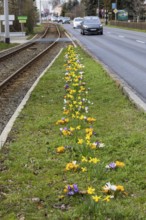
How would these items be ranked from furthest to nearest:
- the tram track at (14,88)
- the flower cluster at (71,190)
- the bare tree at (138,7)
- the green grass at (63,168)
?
1. the bare tree at (138,7)
2. the tram track at (14,88)
3. the flower cluster at (71,190)
4. the green grass at (63,168)

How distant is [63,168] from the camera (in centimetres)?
490

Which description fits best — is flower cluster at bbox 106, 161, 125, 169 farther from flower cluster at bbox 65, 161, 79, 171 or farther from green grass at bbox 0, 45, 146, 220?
flower cluster at bbox 65, 161, 79, 171

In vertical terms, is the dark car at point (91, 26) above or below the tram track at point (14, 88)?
above

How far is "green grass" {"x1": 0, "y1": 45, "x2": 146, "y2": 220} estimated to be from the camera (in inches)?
152

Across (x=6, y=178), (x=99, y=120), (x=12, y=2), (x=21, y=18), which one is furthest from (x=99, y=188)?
(x=12, y=2)

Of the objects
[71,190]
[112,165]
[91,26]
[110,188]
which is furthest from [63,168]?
[91,26]

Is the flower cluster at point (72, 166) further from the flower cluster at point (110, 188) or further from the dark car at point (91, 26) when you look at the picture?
the dark car at point (91, 26)

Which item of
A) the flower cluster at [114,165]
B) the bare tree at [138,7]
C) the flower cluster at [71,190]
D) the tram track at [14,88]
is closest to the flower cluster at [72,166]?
the flower cluster at [114,165]

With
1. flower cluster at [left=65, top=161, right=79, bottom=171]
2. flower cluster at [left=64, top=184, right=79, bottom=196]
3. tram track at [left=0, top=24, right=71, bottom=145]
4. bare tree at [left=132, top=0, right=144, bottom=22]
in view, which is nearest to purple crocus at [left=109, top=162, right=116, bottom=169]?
flower cluster at [left=65, top=161, right=79, bottom=171]

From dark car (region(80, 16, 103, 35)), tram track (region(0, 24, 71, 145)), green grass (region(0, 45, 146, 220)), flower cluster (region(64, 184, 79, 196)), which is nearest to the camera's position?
green grass (region(0, 45, 146, 220))

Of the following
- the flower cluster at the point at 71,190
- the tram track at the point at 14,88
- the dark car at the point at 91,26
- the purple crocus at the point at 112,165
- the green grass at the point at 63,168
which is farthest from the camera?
the dark car at the point at 91,26

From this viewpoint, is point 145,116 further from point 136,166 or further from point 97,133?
point 136,166

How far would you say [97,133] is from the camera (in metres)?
6.28

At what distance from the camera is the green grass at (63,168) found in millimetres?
3852
